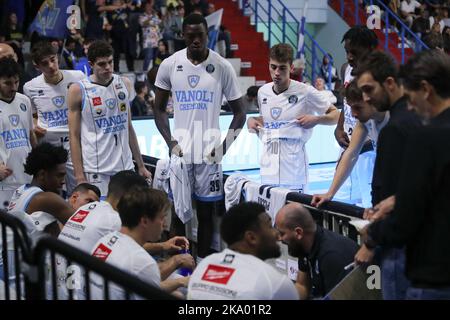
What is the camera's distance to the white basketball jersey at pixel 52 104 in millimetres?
7391

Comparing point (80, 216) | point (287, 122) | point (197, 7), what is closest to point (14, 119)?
point (80, 216)

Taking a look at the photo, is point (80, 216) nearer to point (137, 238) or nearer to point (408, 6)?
point (137, 238)

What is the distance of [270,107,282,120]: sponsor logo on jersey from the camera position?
7.25 m

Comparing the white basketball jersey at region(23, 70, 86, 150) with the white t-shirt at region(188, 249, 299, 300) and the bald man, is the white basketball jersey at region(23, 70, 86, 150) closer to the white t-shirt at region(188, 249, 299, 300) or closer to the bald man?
the bald man

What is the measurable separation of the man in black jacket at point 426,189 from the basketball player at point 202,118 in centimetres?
339

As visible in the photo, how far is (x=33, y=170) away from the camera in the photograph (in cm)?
580

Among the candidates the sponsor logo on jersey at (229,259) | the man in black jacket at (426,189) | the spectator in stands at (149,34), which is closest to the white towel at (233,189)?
the sponsor logo on jersey at (229,259)

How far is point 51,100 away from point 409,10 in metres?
15.9

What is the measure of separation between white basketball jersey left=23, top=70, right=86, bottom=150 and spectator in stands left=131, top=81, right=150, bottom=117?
6.47m

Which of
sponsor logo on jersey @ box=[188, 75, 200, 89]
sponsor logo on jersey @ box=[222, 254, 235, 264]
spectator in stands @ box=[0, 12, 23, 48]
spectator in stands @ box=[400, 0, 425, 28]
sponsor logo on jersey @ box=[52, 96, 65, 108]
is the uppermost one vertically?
spectator in stands @ box=[400, 0, 425, 28]

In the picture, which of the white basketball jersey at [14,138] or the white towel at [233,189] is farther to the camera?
the white basketball jersey at [14,138]

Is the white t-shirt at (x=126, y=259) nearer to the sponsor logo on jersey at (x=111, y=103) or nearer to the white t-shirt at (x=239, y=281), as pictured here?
the white t-shirt at (x=239, y=281)

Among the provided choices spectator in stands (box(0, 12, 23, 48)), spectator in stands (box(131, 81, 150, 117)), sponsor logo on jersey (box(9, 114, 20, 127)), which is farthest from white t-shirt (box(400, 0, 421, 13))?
sponsor logo on jersey (box(9, 114, 20, 127))

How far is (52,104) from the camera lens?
7391mm
